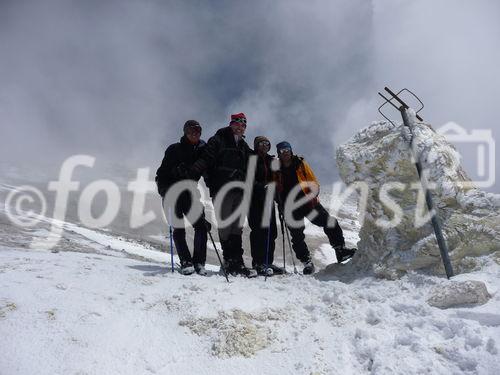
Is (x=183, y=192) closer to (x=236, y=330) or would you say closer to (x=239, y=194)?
(x=239, y=194)

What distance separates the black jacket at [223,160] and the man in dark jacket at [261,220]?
16.7 inches

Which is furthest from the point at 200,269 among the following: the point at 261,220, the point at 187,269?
the point at 261,220

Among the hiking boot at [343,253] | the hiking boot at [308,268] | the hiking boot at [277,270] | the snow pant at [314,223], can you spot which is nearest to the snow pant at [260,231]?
the hiking boot at [277,270]

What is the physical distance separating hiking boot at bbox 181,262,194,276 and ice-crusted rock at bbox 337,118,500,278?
3.03 meters

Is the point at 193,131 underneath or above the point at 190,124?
underneath

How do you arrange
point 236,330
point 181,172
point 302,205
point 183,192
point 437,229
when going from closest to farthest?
point 236,330
point 437,229
point 181,172
point 183,192
point 302,205

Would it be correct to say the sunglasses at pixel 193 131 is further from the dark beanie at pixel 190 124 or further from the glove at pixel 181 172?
the glove at pixel 181 172

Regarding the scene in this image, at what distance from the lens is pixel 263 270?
7.14m

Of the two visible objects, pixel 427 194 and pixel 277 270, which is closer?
pixel 427 194

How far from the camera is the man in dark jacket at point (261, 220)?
742 centimetres

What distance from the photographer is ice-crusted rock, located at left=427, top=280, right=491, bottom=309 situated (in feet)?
14.3

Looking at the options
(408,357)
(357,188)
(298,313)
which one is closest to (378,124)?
(357,188)

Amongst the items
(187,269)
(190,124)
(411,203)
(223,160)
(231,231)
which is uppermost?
(190,124)

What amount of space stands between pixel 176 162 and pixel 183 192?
22.8 inches
